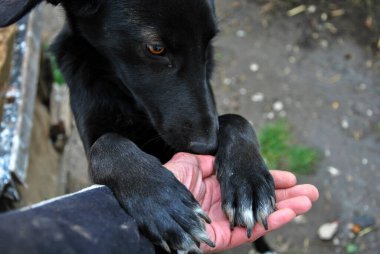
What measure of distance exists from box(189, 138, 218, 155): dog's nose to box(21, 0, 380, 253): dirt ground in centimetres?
161

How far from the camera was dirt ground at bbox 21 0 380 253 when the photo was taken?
4.00 m

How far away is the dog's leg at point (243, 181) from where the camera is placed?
7.22 feet

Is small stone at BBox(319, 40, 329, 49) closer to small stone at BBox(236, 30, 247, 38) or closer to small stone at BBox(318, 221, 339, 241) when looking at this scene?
small stone at BBox(236, 30, 247, 38)

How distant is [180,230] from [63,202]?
446 millimetres

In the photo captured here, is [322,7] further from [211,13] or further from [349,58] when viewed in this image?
[211,13]

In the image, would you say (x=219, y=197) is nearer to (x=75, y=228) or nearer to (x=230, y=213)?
(x=230, y=213)

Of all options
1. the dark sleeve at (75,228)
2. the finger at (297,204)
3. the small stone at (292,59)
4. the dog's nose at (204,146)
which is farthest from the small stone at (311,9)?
the dark sleeve at (75,228)

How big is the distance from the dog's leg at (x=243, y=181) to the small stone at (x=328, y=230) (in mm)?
1631

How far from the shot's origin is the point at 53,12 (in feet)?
17.3

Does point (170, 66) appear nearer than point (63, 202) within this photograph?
No

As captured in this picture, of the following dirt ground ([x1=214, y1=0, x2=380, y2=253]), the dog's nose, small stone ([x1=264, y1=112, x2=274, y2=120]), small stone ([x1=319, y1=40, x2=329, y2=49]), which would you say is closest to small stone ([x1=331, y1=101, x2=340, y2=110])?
dirt ground ([x1=214, y1=0, x2=380, y2=253])

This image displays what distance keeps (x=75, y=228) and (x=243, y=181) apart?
30.9 inches

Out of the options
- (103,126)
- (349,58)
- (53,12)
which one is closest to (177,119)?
(103,126)

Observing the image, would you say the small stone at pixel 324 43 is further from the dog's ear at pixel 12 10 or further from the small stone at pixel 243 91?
the dog's ear at pixel 12 10
